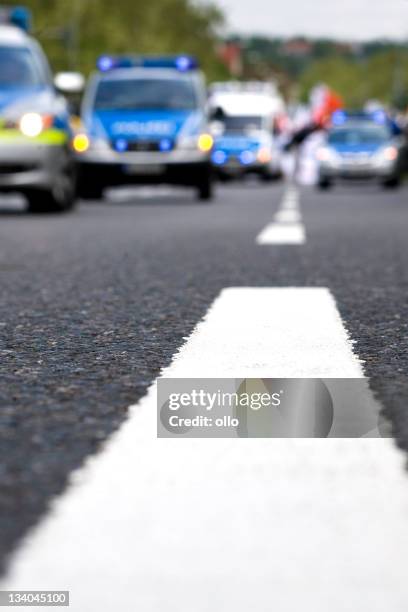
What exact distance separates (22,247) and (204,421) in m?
7.16

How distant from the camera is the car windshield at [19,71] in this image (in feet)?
50.2

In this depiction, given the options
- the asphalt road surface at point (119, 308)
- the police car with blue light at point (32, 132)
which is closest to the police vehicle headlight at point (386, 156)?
the police car with blue light at point (32, 132)

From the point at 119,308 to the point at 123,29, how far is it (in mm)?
67182

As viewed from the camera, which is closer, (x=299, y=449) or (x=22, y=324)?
(x=299, y=449)

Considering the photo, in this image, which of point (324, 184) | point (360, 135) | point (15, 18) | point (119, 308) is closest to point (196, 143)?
point (15, 18)

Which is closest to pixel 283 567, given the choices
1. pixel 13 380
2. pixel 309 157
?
pixel 13 380

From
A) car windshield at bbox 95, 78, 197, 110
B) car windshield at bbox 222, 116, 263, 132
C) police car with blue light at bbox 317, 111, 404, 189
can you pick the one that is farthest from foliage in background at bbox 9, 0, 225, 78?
car windshield at bbox 95, 78, 197, 110

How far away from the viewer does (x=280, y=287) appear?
22.9ft

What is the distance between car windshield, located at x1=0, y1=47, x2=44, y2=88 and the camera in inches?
602

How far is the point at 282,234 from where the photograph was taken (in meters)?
11.9

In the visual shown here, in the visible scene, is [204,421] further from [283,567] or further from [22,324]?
[22,324]

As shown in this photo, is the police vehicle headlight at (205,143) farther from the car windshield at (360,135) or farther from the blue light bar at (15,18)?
the car windshield at (360,135)

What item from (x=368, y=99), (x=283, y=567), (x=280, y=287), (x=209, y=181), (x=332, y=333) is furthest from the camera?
(x=368, y=99)

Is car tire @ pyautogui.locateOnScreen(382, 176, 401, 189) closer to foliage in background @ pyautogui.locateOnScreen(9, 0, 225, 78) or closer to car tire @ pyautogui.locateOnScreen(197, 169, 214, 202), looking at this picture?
car tire @ pyautogui.locateOnScreen(197, 169, 214, 202)
